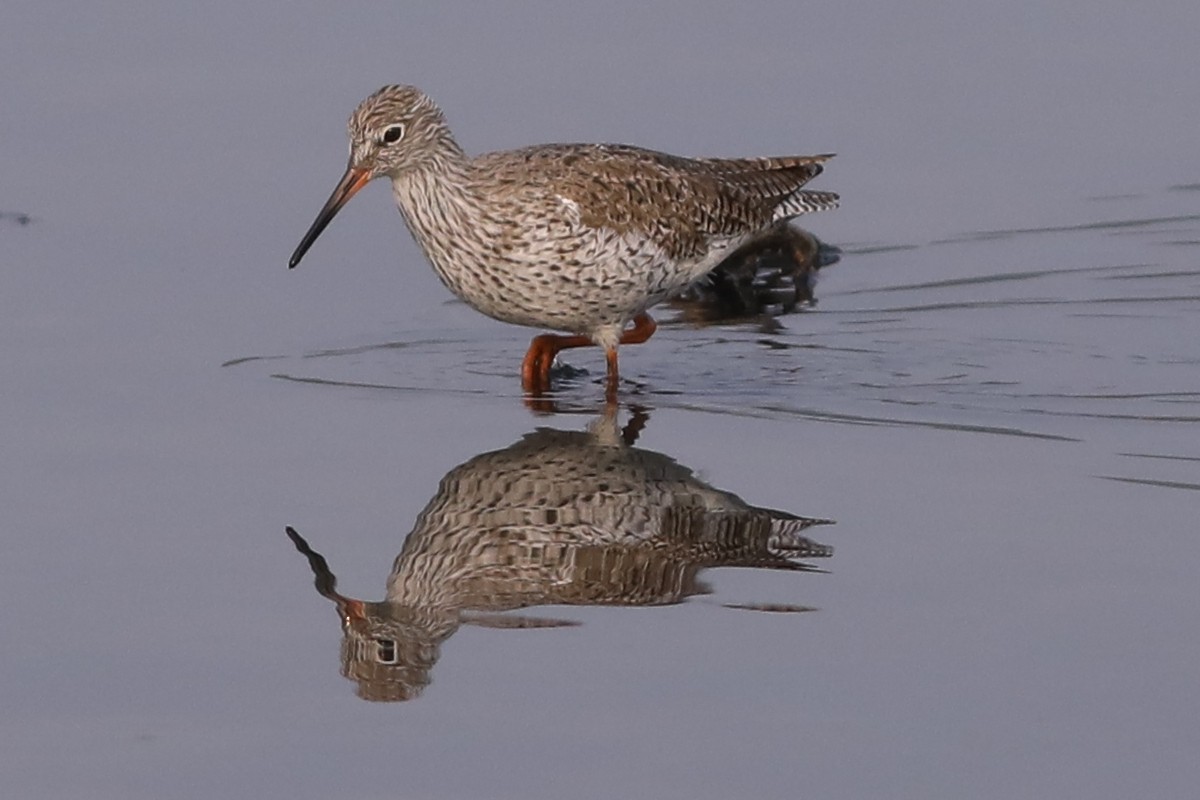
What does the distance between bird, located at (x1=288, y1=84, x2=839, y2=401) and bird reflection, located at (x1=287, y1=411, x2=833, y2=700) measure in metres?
1.73

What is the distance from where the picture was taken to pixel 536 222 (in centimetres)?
1289

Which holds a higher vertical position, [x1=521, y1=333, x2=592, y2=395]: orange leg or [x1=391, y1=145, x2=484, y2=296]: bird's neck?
[x1=391, y1=145, x2=484, y2=296]: bird's neck

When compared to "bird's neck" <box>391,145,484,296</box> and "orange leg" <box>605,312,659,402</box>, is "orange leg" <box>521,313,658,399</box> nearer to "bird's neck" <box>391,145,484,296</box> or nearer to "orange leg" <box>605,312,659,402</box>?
"orange leg" <box>605,312,659,402</box>

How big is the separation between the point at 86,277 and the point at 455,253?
2.50 metres

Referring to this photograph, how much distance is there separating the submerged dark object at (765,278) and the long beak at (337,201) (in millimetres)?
2828

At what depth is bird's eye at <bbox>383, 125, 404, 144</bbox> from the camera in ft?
→ 42.4

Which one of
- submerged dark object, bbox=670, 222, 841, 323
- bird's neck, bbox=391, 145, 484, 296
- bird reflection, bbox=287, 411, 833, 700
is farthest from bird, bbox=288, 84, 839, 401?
bird reflection, bbox=287, 411, 833, 700

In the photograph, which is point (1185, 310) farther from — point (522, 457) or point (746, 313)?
point (522, 457)

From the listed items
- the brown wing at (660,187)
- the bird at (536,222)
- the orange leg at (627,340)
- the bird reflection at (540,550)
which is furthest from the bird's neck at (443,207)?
the bird reflection at (540,550)

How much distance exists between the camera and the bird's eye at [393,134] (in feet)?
42.4

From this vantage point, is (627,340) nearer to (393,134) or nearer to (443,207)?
(443,207)

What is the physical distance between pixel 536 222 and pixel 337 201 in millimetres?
1049

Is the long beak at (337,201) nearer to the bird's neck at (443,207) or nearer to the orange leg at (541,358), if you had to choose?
the bird's neck at (443,207)

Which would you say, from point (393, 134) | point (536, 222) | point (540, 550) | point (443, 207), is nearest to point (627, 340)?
point (536, 222)
